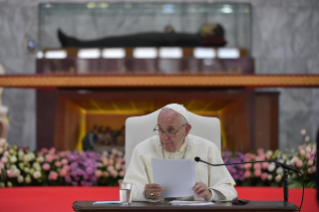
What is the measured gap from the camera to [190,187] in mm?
2457

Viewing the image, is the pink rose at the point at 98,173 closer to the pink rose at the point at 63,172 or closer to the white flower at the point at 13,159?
the pink rose at the point at 63,172

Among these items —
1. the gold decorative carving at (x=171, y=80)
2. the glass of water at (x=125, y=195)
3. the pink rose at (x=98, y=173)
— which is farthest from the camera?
the gold decorative carving at (x=171, y=80)

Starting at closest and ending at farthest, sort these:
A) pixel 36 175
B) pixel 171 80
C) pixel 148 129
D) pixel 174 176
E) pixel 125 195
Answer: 1. pixel 125 195
2. pixel 174 176
3. pixel 148 129
4. pixel 36 175
5. pixel 171 80

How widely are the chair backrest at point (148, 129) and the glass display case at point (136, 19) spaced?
4055 mm

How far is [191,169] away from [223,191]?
33cm

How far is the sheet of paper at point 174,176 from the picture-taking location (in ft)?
7.91

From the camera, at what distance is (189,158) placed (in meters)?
2.99

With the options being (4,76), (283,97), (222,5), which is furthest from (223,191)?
(283,97)

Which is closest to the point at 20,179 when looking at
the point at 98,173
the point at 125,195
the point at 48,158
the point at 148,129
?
the point at 48,158

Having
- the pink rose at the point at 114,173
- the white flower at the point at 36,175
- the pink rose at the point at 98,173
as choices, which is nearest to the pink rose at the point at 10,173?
the white flower at the point at 36,175

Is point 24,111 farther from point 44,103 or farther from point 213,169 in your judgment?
point 213,169

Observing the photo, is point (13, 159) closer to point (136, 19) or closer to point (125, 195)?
point (125, 195)

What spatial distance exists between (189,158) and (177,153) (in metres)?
0.09

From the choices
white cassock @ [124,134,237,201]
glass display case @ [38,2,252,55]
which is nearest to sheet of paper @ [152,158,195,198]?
white cassock @ [124,134,237,201]
